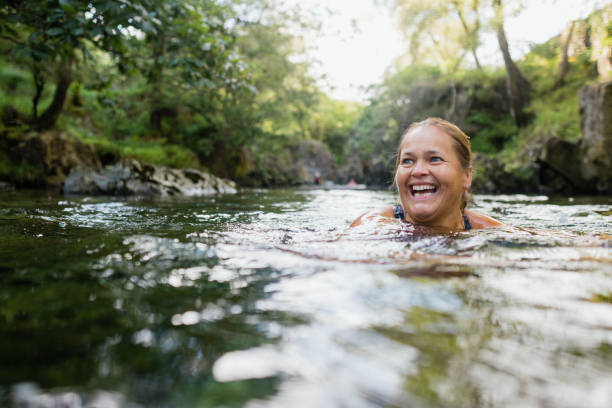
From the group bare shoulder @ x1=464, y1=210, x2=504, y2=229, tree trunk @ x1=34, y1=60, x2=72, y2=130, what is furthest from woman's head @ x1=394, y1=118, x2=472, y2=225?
tree trunk @ x1=34, y1=60, x2=72, y2=130

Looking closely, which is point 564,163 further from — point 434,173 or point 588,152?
point 434,173

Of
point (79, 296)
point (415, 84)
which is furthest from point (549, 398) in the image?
point (415, 84)

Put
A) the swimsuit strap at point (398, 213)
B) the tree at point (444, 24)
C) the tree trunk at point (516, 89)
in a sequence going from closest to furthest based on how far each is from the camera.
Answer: the swimsuit strap at point (398, 213), the tree trunk at point (516, 89), the tree at point (444, 24)

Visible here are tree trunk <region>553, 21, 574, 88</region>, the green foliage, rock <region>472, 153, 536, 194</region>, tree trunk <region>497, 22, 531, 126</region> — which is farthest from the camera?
the green foliage

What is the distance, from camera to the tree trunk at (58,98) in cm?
991

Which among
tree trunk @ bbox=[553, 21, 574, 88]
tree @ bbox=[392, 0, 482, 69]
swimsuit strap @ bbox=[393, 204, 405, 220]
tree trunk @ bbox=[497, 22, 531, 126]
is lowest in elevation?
swimsuit strap @ bbox=[393, 204, 405, 220]

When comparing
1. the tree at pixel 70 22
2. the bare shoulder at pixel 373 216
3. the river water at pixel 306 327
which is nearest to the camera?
the river water at pixel 306 327

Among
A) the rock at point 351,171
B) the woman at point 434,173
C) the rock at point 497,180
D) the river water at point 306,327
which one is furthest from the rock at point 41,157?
the rock at point 351,171

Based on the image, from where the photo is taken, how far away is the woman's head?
313cm

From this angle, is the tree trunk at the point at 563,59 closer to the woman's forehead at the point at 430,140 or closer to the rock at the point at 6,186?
the woman's forehead at the point at 430,140

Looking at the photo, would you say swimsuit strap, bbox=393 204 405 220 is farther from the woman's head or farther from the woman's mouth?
the woman's mouth

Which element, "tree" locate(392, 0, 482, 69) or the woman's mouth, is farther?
"tree" locate(392, 0, 482, 69)

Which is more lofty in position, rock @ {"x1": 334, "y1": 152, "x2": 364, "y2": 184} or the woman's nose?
rock @ {"x1": 334, "y1": 152, "x2": 364, "y2": 184}

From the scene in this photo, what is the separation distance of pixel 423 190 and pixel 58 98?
35.3ft
